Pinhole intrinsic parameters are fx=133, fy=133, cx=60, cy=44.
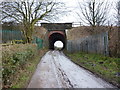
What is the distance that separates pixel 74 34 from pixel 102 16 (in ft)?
36.1

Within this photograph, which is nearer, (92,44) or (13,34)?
(92,44)

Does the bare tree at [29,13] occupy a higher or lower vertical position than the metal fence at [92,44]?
higher

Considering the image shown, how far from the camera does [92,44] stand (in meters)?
13.0

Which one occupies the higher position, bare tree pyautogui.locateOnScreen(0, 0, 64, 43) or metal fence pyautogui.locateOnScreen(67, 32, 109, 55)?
bare tree pyautogui.locateOnScreen(0, 0, 64, 43)

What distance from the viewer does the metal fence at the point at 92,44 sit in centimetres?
1011

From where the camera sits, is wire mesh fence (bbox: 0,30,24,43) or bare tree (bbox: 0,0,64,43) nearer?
bare tree (bbox: 0,0,64,43)

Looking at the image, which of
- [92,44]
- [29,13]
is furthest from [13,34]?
[92,44]

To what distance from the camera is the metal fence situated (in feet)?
33.2

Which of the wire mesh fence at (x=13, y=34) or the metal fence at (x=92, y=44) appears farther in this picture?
the wire mesh fence at (x=13, y=34)

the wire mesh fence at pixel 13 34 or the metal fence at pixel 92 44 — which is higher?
the wire mesh fence at pixel 13 34

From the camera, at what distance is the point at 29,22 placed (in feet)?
52.0

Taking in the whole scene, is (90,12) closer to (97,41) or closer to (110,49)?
(97,41)

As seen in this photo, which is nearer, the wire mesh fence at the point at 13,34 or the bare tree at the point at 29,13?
the bare tree at the point at 29,13

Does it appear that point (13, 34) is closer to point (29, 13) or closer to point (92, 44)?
point (29, 13)
